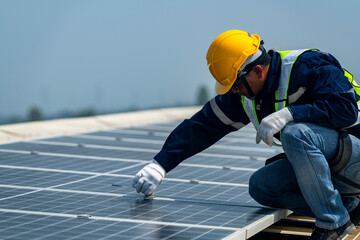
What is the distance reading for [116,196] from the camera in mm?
5676

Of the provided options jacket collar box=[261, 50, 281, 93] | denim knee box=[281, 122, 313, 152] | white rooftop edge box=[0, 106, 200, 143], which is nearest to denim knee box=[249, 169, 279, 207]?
denim knee box=[281, 122, 313, 152]

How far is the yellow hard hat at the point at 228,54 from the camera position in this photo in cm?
530

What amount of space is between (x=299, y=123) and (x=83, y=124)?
7.43 m

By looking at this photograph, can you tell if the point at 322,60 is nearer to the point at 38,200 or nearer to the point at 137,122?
the point at 38,200

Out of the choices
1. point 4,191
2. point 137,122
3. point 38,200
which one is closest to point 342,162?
point 38,200

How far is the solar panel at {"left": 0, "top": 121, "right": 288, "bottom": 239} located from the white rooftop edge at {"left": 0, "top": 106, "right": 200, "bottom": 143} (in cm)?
129

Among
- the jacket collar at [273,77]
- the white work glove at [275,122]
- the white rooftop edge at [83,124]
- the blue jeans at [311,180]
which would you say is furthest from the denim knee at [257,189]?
the white rooftop edge at [83,124]

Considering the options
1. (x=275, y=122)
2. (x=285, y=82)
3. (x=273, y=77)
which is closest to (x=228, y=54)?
(x=273, y=77)

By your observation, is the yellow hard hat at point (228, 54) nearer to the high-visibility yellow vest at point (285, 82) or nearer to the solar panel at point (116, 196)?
A: the high-visibility yellow vest at point (285, 82)

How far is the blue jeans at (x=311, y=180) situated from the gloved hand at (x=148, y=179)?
32.5 inches

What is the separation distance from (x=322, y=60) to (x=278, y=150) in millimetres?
4313

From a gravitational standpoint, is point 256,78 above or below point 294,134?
above

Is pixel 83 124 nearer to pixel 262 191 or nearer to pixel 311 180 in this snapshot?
pixel 262 191

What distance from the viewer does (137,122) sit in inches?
521
